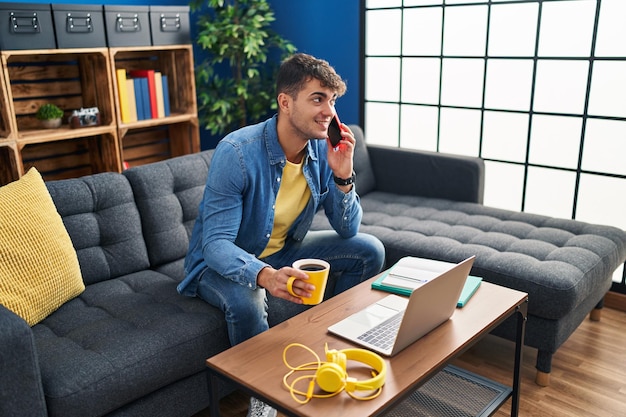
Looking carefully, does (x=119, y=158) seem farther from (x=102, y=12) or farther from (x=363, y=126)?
(x=363, y=126)

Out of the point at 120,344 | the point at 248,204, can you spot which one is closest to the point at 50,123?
the point at 248,204

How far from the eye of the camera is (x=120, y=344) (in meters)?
1.73

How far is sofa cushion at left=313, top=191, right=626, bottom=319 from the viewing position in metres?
2.15

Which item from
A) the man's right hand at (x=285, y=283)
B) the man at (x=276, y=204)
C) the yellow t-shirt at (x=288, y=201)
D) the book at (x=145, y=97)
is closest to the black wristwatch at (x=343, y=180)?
the man at (x=276, y=204)

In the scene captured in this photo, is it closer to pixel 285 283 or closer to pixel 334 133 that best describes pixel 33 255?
pixel 285 283

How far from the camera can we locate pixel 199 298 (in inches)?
79.7

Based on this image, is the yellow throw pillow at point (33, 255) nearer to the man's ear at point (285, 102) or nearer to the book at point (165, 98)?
the man's ear at point (285, 102)

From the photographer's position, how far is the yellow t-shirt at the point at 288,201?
2.04 m

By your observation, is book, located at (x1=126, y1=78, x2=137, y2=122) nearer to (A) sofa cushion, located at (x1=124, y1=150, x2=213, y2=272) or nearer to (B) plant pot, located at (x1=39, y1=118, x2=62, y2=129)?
(B) plant pot, located at (x1=39, y1=118, x2=62, y2=129)

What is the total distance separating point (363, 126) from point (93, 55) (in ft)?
5.81

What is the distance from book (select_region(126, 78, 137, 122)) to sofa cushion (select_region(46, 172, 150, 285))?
122 cm

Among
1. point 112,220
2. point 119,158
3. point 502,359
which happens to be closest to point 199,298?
point 112,220

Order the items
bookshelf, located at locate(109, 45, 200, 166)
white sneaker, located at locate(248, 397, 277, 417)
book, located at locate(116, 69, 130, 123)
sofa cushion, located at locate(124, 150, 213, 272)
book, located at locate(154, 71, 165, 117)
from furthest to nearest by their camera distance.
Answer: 1. bookshelf, located at locate(109, 45, 200, 166)
2. book, located at locate(154, 71, 165, 117)
3. book, located at locate(116, 69, 130, 123)
4. sofa cushion, located at locate(124, 150, 213, 272)
5. white sneaker, located at locate(248, 397, 277, 417)

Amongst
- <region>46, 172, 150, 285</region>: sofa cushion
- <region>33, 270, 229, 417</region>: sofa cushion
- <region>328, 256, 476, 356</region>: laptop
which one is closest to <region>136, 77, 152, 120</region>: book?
<region>46, 172, 150, 285</region>: sofa cushion
